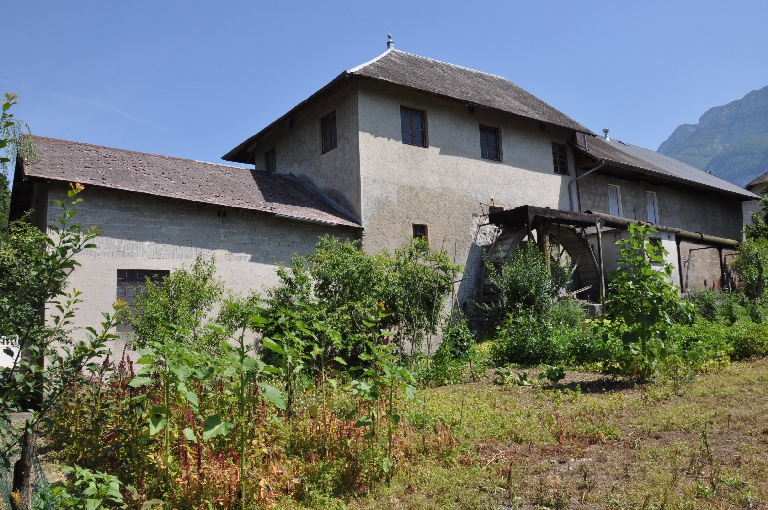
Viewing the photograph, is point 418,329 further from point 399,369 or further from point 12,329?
point 12,329

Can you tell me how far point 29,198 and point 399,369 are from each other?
11.3 m

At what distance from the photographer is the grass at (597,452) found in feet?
12.9

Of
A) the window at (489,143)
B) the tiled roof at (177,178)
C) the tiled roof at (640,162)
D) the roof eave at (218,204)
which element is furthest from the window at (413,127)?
the tiled roof at (640,162)

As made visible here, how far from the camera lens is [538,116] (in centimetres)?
1670

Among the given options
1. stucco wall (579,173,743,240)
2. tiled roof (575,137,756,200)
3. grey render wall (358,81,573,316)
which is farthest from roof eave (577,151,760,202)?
grey render wall (358,81,573,316)

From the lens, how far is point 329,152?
48.5 feet

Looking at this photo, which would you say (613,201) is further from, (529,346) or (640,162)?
(529,346)

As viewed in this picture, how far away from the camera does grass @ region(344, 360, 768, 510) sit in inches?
155

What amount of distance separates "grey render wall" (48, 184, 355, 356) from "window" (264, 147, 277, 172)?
4.87m

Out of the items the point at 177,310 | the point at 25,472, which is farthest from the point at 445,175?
the point at 25,472

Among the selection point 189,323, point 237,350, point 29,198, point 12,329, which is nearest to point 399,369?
point 237,350

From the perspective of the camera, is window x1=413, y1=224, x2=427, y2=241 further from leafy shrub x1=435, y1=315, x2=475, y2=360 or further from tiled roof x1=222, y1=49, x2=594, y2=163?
leafy shrub x1=435, y1=315, x2=475, y2=360

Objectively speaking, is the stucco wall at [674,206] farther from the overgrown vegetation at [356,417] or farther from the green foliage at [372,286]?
the overgrown vegetation at [356,417]

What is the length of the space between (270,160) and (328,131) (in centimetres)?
311
